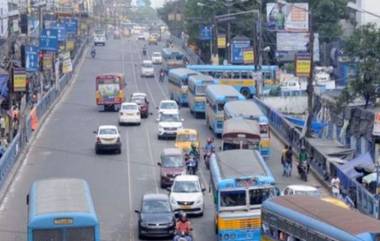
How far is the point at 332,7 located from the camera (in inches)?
4077

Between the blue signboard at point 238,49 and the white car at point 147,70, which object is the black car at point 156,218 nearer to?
the blue signboard at point 238,49

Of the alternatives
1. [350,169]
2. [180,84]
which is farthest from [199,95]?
[350,169]

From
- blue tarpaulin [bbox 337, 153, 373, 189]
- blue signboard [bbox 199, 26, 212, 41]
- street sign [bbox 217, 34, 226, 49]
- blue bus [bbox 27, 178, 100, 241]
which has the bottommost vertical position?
blue tarpaulin [bbox 337, 153, 373, 189]

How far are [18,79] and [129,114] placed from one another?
8.35 metres

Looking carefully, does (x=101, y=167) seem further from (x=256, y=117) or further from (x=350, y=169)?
(x=350, y=169)

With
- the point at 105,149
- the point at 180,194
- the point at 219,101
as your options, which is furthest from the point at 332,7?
the point at 180,194

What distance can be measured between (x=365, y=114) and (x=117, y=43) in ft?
355

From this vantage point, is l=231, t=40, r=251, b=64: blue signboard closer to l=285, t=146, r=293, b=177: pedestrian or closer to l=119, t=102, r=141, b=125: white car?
l=119, t=102, r=141, b=125: white car

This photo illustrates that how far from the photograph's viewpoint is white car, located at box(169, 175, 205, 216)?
39.5 metres

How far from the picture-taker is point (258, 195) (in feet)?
112

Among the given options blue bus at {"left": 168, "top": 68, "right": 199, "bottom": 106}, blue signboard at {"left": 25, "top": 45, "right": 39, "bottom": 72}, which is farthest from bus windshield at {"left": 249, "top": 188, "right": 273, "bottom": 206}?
blue bus at {"left": 168, "top": 68, "right": 199, "bottom": 106}

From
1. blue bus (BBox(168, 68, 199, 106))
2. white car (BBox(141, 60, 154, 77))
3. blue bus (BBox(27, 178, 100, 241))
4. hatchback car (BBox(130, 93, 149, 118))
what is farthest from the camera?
white car (BBox(141, 60, 154, 77))

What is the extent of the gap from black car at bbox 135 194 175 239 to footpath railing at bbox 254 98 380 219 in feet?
21.9

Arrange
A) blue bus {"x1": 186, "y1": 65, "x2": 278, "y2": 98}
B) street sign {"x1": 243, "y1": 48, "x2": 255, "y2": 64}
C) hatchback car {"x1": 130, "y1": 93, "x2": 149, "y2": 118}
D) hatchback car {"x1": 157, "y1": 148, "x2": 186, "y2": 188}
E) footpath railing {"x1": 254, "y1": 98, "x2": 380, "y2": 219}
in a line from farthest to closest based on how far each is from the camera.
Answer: blue bus {"x1": 186, "y1": 65, "x2": 278, "y2": 98} → street sign {"x1": 243, "y1": 48, "x2": 255, "y2": 64} → hatchback car {"x1": 130, "y1": 93, "x2": 149, "y2": 118} → hatchback car {"x1": 157, "y1": 148, "x2": 186, "y2": 188} → footpath railing {"x1": 254, "y1": 98, "x2": 380, "y2": 219}
